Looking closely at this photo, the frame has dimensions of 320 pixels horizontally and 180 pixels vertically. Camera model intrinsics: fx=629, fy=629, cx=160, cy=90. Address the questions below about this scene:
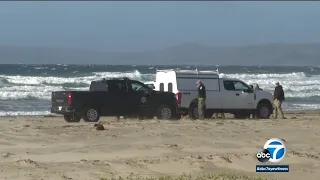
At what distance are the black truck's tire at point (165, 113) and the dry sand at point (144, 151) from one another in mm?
4634

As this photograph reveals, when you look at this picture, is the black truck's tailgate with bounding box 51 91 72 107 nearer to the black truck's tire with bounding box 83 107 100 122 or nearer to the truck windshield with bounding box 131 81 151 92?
the black truck's tire with bounding box 83 107 100 122

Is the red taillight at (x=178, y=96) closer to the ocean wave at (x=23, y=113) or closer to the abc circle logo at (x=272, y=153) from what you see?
the ocean wave at (x=23, y=113)

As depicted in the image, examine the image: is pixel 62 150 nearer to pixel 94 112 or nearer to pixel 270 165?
pixel 270 165

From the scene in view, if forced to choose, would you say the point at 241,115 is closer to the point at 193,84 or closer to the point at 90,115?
the point at 193,84

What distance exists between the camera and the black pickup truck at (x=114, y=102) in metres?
20.9

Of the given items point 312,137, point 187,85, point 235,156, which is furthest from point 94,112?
point 235,156

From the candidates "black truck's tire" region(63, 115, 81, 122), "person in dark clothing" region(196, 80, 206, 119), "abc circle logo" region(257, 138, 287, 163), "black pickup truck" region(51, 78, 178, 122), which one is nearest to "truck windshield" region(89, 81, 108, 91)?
"black pickup truck" region(51, 78, 178, 122)

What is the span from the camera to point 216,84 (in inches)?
936

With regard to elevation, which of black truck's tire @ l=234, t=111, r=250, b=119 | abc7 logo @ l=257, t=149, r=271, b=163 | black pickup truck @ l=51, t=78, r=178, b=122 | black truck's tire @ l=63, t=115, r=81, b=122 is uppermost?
black pickup truck @ l=51, t=78, r=178, b=122

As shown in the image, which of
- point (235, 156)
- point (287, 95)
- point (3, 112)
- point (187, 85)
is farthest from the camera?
point (287, 95)

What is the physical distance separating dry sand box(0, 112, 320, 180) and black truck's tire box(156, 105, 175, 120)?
15.2 feet

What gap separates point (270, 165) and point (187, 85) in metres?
12.4

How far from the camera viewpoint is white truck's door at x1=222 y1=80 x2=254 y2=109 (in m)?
23.6

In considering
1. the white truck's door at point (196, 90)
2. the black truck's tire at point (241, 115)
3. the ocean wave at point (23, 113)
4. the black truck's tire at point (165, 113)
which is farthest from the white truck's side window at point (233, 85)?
the ocean wave at point (23, 113)
